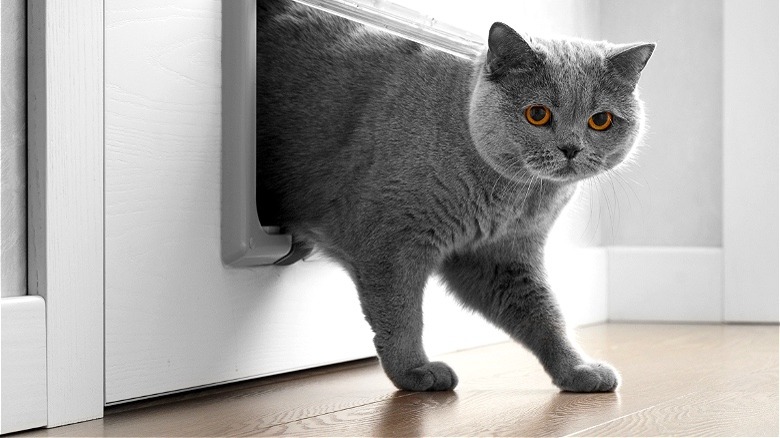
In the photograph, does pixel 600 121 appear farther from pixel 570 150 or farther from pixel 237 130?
pixel 237 130

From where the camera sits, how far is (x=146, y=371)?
128 centimetres

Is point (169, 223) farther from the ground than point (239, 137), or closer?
closer

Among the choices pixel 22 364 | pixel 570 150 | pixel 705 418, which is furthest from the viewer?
pixel 570 150

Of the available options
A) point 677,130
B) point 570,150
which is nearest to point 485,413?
point 570,150

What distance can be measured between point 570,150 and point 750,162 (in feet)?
4.62

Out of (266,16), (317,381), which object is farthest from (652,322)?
(266,16)

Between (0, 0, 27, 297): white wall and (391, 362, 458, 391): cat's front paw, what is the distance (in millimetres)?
571

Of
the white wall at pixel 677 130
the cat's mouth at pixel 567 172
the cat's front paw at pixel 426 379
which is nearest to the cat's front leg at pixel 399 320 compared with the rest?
the cat's front paw at pixel 426 379

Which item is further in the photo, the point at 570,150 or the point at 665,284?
the point at 665,284

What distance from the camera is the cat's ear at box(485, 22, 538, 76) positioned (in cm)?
138

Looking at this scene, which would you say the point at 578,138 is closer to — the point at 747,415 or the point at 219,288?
the point at 747,415

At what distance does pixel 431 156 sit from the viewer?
→ 1.44 m

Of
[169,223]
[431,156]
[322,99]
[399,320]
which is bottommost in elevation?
[399,320]

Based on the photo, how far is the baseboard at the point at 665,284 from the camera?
103 inches
